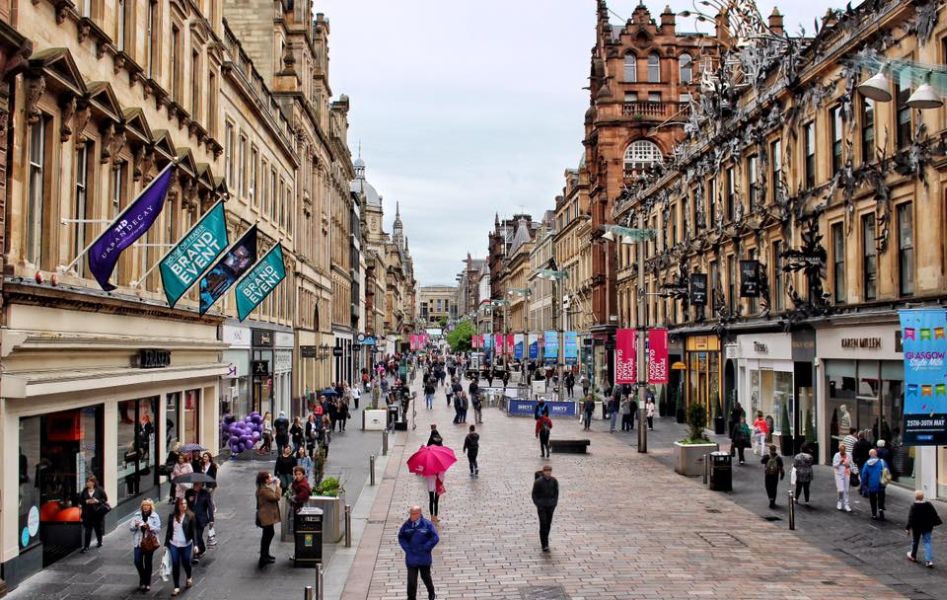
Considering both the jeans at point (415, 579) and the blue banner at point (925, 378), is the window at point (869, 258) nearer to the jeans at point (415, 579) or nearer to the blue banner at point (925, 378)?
the blue banner at point (925, 378)

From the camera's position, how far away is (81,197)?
57.0ft

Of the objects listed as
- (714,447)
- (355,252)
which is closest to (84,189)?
(714,447)

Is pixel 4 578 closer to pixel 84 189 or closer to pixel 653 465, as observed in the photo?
pixel 84 189

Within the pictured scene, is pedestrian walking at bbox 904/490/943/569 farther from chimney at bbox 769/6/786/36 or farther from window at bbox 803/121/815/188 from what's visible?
chimney at bbox 769/6/786/36

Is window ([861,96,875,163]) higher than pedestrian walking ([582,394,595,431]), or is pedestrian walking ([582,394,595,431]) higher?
window ([861,96,875,163])

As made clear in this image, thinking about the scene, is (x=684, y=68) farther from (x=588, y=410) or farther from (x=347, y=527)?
(x=347, y=527)

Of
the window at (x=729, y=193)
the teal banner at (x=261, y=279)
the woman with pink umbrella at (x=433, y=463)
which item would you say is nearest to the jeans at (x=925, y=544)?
the woman with pink umbrella at (x=433, y=463)

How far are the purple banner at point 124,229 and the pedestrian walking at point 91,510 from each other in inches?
146

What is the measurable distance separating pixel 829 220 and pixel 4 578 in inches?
943

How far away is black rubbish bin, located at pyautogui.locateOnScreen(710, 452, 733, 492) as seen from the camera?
79.2ft

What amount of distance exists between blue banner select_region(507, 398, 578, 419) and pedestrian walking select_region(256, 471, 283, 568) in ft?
108

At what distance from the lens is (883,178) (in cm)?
2491

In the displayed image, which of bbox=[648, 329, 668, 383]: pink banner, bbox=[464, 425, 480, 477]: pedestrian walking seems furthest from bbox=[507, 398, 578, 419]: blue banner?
bbox=[464, 425, 480, 477]: pedestrian walking

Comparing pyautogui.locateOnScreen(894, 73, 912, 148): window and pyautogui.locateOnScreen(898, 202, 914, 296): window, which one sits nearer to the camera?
pyautogui.locateOnScreen(894, 73, 912, 148): window
